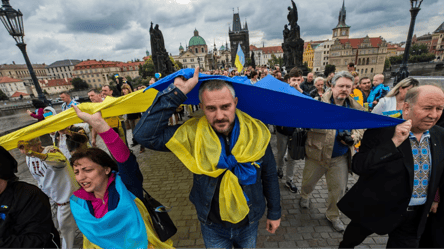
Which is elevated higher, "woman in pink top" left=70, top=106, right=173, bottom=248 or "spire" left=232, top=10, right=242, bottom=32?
"spire" left=232, top=10, right=242, bottom=32

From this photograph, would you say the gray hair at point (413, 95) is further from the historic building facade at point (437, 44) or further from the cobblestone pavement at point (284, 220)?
the historic building facade at point (437, 44)

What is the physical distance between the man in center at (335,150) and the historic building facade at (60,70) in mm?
133104

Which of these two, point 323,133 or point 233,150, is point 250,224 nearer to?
point 233,150

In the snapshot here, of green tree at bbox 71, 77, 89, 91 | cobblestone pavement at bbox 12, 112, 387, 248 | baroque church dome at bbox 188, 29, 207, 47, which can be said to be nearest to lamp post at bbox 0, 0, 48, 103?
cobblestone pavement at bbox 12, 112, 387, 248

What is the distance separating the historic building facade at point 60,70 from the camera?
10100 centimetres

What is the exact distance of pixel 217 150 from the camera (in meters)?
Result: 1.61

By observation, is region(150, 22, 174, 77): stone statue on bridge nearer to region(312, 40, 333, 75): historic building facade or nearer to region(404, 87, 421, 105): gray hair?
region(404, 87, 421, 105): gray hair

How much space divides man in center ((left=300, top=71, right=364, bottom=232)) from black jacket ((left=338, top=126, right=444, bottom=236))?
26.3 inches

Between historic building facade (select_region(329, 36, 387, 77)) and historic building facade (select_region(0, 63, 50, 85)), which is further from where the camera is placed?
historic building facade (select_region(0, 63, 50, 85))

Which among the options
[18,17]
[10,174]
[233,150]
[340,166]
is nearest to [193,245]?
[233,150]

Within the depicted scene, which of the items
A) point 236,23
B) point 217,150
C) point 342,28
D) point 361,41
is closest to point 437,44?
point 342,28

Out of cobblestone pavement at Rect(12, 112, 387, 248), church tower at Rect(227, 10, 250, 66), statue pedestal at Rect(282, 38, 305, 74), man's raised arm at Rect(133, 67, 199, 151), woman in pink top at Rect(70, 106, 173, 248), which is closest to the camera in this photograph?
Answer: man's raised arm at Rect(133, 67, 199, 151)

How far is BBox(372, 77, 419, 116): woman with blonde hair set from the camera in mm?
2506

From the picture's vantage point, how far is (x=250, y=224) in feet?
6.19
